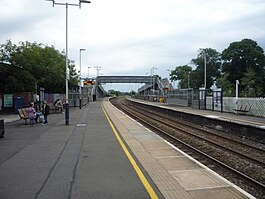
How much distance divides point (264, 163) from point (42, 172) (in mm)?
6623

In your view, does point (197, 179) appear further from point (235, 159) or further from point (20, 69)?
point (20, 69)

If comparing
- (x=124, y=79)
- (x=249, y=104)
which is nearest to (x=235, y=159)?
(x=249, y=104)

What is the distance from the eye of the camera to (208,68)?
9931cm

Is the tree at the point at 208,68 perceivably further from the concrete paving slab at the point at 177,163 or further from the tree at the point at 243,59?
the concrete paving slab at the point at 177,163

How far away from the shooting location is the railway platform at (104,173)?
6.02 meters

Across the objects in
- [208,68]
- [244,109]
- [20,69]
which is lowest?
[244,109]

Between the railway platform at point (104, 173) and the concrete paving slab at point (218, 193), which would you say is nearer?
the concrete paving slab at point (218, 193)

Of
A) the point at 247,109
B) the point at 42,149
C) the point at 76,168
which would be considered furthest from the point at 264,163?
the point at 247,109

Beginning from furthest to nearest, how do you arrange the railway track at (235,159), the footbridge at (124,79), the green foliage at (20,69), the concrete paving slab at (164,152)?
1. the footbridge at (124,79)
2. the green foliage at (20,69)
3. the concrete paving slab at (164,152)
4. the railway track at (235,159)

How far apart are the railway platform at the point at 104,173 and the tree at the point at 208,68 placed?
89.7 m

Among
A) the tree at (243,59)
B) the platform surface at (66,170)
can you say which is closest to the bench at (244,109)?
the platform surface at (66,170)

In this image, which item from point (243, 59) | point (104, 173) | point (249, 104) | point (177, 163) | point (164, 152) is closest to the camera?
point (104, 173)

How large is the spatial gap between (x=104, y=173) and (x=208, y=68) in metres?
95.8

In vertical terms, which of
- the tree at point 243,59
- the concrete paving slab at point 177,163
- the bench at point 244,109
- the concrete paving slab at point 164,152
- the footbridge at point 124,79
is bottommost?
the concrete paving slab at point 164,152
